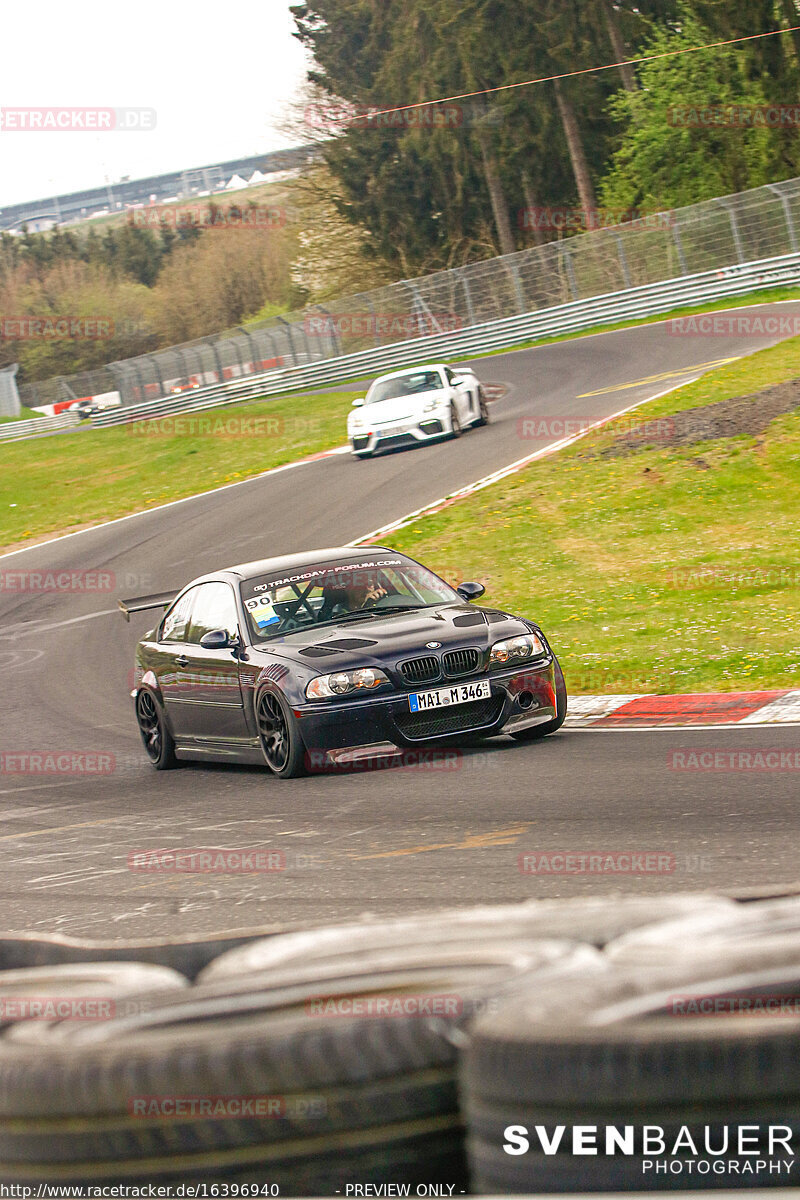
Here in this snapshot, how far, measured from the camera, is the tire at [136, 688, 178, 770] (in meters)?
10.4

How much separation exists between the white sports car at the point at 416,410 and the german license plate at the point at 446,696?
17.1 meters

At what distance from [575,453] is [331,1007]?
63.1ft

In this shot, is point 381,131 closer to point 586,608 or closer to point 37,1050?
point 586,608

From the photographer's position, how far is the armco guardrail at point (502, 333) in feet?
121

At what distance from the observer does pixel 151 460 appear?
35062mm

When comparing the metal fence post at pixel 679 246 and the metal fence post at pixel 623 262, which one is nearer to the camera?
the metal fence post at pixel 679 246

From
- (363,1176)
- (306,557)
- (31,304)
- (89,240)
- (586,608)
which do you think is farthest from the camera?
(89,240)

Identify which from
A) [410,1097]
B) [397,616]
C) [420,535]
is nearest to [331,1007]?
[410,1097]

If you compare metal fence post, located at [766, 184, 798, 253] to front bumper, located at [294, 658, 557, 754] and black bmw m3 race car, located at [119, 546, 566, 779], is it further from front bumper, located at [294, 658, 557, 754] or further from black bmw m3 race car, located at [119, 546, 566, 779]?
front bumper, located at [294, 658, 557, 754]

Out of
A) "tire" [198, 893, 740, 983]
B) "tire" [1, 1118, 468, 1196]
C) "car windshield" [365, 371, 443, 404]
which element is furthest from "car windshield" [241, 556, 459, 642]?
"car windshield" [365, 371, 443, 404]

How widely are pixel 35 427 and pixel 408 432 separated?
37974 millimetres

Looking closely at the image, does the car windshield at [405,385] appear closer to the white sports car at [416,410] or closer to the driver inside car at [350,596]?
the white sports car at [416,410]

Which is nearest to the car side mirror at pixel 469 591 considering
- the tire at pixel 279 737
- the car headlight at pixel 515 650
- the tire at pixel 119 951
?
the car headlight at pixel 515 650

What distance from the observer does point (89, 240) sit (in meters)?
116
